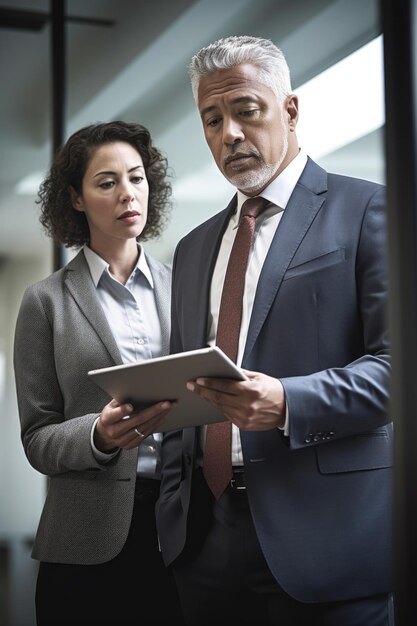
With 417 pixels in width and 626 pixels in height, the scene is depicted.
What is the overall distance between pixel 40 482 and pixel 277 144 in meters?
2.47

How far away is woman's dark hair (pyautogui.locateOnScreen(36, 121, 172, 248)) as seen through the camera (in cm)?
248

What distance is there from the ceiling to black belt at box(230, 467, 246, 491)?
1618mm

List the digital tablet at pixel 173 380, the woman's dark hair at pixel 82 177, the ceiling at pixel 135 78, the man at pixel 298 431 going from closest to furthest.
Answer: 1. the digital tablet at pixel 173 380
2. the man at pixel 298 431
3. the woman's dark hair at pixel 82 177
4. the ceiling at pixel 135 78

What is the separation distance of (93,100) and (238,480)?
277 cm

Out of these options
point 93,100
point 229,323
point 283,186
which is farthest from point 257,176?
point 93,100

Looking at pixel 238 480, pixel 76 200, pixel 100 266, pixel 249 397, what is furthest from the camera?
pixel 76 200

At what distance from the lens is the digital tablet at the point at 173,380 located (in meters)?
1.55

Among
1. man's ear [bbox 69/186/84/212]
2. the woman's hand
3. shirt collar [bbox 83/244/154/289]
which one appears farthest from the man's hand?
man's ear [bbox 69/186/84/212]

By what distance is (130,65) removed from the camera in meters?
4.08

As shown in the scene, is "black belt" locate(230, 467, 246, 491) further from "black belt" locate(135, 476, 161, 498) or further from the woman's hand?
"black belt" locate(135, 476, 161, 498)

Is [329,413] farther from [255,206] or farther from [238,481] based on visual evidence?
[255,206]

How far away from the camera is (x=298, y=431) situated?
167 cm

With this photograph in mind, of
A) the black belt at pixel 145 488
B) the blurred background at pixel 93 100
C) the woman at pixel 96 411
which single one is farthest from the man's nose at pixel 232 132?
the blurred background at pixel 93 100

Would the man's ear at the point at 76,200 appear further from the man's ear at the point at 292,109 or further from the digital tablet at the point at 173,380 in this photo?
the digital tablet at the point at 173,380
